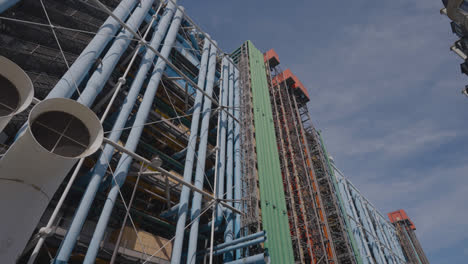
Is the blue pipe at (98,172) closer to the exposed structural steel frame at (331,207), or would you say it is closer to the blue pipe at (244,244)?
the blue pipe at (244,244)

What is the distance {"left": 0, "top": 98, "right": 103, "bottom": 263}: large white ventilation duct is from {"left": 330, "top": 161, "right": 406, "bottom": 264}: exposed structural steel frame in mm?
36292

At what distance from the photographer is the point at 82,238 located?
1224 centimetres

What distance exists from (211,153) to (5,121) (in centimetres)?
1493

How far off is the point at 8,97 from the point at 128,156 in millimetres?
6780

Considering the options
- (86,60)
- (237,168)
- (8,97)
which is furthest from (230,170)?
(8,97)

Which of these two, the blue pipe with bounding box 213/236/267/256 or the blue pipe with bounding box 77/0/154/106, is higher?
the blue pipe with bounding box 77/0/154/106

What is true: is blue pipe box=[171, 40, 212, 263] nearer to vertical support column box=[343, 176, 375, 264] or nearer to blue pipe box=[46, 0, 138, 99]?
blue pipe box=[46, 0, 138, 99]

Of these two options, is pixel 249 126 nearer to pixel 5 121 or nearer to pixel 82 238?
pixel 82 238

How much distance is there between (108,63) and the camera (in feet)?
46.6

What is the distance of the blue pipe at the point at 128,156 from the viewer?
34.7 ft

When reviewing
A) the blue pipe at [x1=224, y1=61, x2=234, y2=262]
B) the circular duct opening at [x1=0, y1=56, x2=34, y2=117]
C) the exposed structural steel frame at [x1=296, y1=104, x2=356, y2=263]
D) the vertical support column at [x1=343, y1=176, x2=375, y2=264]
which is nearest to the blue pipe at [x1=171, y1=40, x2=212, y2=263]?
the blue pipe at [x1=224, y1=61, x2=234, y2=262]

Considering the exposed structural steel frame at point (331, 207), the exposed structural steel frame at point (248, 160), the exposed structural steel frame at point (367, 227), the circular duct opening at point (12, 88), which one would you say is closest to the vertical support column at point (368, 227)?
the exposed structural steel frame at point (367, 227)

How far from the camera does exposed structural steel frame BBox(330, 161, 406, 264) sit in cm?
3633

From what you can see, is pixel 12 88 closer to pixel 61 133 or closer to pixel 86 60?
pixel 61 133
